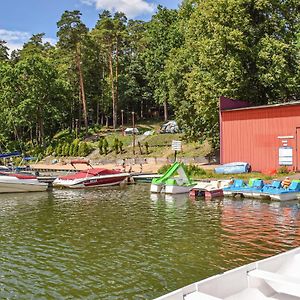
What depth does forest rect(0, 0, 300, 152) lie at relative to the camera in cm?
3609

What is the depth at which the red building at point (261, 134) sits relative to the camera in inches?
1160

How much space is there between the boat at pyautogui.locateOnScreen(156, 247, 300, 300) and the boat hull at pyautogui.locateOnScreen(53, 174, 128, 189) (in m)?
24.6

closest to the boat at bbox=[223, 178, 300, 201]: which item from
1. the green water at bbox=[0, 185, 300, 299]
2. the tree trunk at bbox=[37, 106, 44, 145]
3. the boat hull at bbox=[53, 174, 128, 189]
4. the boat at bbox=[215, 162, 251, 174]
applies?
the green water at bbox=[0, 185, 300, 299]

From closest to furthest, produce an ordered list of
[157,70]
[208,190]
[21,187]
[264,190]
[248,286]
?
[248,286], [264,190], [208,190], [21,187], [157,70]

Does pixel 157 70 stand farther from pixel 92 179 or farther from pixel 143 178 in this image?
pixel 92 179

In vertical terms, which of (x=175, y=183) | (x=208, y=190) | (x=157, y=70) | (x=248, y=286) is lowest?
(x=208, y=190)

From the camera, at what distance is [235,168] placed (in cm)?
3127

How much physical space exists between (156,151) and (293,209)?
109 ft

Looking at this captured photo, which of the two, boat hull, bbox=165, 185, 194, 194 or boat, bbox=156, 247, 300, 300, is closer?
boat, bbox=156, 247, 300, 300

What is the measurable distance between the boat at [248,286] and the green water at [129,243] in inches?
114

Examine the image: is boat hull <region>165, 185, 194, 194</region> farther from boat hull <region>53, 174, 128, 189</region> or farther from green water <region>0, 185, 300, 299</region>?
boat hull <region>53, 174, 128, 189</region>

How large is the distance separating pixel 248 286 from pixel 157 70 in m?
65.5

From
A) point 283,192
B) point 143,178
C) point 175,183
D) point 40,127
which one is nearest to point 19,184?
point 143,178

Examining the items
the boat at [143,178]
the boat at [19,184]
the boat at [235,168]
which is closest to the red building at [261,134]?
the boat at [235,168]
